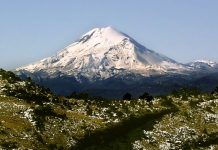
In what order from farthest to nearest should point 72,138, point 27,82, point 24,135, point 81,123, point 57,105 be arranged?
point 27,82 → point 57,105 → point 81,123 → point 72,138 → point 24,135

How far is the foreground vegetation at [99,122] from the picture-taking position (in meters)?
57.7

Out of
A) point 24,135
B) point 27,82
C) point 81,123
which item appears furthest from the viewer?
point 27,82

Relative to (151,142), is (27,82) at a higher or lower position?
higher

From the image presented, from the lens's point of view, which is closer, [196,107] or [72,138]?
[72,138]

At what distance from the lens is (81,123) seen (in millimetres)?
65938

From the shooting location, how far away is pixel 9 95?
68.9 meters

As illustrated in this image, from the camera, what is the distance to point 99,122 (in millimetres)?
68688

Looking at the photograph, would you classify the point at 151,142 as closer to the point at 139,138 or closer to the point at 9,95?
the point at 139,138

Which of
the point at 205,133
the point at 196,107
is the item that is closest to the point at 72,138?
the point at 205,133

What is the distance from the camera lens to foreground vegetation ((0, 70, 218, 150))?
5766cm

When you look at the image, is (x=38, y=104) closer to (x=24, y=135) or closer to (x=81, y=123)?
(x=81, y=123)

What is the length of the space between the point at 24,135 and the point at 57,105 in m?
16.8

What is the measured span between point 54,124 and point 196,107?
87.3ft

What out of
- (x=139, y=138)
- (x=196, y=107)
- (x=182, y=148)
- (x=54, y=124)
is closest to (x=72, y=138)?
(x=54, y=124)
